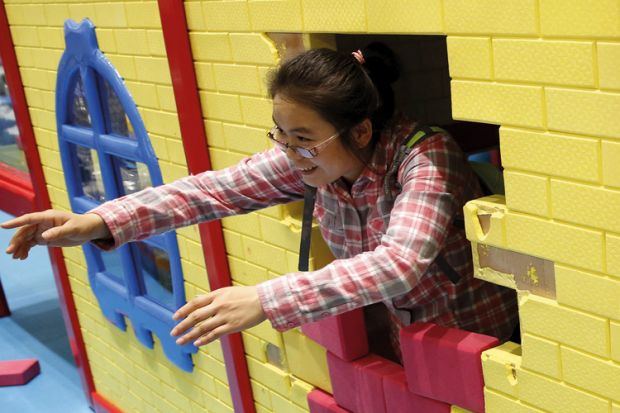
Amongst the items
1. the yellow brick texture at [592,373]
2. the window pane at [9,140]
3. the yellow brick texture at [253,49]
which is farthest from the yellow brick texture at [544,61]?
the window pane at [9,140]

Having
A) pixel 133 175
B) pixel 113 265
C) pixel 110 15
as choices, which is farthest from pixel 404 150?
pixel 113 265

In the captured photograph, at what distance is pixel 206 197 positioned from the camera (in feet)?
7.01

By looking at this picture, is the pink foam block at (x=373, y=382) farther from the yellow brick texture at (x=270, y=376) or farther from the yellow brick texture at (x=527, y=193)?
the yellow brick texture at (x=527, y=193)

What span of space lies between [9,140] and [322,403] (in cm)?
311

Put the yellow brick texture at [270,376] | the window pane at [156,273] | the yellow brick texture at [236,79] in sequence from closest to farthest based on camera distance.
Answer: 1. the yellow brick texture at [236,79]
2. the yellow brick texture at [270,376]
3. the window pane at [156,273]

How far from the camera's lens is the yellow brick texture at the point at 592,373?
1.61m

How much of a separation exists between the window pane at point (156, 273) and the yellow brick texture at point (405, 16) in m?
1.51

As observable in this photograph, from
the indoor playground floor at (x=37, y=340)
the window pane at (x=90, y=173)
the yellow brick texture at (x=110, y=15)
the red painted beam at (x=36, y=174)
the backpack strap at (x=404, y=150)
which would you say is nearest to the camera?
the backpack strap at (x=404, y=150)

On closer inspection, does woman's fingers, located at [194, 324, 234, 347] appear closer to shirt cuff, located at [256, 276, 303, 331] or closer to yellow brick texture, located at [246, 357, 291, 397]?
shirt cuff, located at [256, 276, 303, 331]

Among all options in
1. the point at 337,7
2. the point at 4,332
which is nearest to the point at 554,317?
the point at 337,7

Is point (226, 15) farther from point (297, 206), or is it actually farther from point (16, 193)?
point (16, 193)

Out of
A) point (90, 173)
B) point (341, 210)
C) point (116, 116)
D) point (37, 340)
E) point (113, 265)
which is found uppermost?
point (116, 116)

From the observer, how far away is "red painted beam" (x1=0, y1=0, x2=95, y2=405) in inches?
140

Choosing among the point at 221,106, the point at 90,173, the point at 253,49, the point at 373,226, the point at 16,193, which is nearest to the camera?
the point at 373,226
